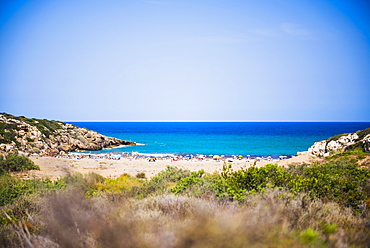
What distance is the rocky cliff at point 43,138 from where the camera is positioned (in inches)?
1239

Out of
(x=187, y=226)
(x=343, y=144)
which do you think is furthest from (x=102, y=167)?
(x=343, y=144)

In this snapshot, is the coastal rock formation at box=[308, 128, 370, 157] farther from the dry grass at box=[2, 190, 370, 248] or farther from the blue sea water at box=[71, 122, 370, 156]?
the dry grass at box=[2, 190, 370, 248]

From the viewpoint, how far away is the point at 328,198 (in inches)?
228

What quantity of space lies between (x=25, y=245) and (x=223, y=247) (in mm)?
2948

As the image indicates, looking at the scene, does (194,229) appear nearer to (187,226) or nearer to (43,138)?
(187,226)

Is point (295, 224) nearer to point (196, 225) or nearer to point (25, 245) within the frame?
point (196, 225)

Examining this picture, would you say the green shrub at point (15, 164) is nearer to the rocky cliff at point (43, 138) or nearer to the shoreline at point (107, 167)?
the shoreline at point (107, 167)

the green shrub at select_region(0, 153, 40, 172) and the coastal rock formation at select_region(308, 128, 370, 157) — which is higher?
the coastal rock formation at select_region(308, 128, 370, 157)

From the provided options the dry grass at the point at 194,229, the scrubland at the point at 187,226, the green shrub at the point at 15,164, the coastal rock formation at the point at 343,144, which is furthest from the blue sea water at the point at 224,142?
the dry grass at the point at 194,229

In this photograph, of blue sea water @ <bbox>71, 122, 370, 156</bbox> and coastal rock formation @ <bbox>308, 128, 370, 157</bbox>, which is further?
blue sea water @ <bbox>71, 122, 370, 156</bbox>

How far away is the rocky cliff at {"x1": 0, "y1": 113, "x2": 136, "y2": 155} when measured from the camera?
31469 mm

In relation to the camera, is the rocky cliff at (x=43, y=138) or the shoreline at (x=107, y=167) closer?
the shoreline at (x=107, y=167)

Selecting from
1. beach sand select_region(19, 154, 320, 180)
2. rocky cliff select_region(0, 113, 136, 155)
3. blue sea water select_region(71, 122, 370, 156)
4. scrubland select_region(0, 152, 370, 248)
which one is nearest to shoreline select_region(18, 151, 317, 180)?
beach sand select_region(19, 154, 320, 180)

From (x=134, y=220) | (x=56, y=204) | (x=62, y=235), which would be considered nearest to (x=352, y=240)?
(x=134, y=220)
